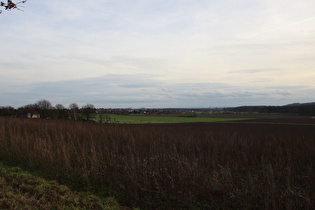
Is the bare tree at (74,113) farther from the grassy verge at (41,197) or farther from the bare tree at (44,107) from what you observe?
the grassy verge at (41,197)

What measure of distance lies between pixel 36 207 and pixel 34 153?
17.5ft

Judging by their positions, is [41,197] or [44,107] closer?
[41,197]

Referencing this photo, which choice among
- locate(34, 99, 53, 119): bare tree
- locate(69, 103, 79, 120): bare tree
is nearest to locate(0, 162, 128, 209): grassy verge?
locate(69, 103, 79, 120): bare tree

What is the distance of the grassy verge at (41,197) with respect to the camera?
492cm

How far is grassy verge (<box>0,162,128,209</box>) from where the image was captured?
16.1 feet

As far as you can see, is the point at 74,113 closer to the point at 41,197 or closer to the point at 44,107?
the point at 44,107

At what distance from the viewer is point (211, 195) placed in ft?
21.0

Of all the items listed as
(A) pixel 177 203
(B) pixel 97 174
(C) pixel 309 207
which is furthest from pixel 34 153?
(C) pixel 309 207

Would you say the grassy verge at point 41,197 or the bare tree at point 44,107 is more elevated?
the bare tree at point 44,107

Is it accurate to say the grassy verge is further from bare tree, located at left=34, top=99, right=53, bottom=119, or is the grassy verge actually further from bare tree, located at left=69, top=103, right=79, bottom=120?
bare tree, located at left=34, top=99, right=53, bottom=119

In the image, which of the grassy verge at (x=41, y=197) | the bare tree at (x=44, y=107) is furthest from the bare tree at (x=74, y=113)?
the grassy verge at (x=41, y=197)

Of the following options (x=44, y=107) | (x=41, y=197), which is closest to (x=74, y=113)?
(x=44, y=107)

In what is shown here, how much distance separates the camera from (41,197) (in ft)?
17.6

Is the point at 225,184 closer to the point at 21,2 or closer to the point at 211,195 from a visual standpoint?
the point at 211,195
